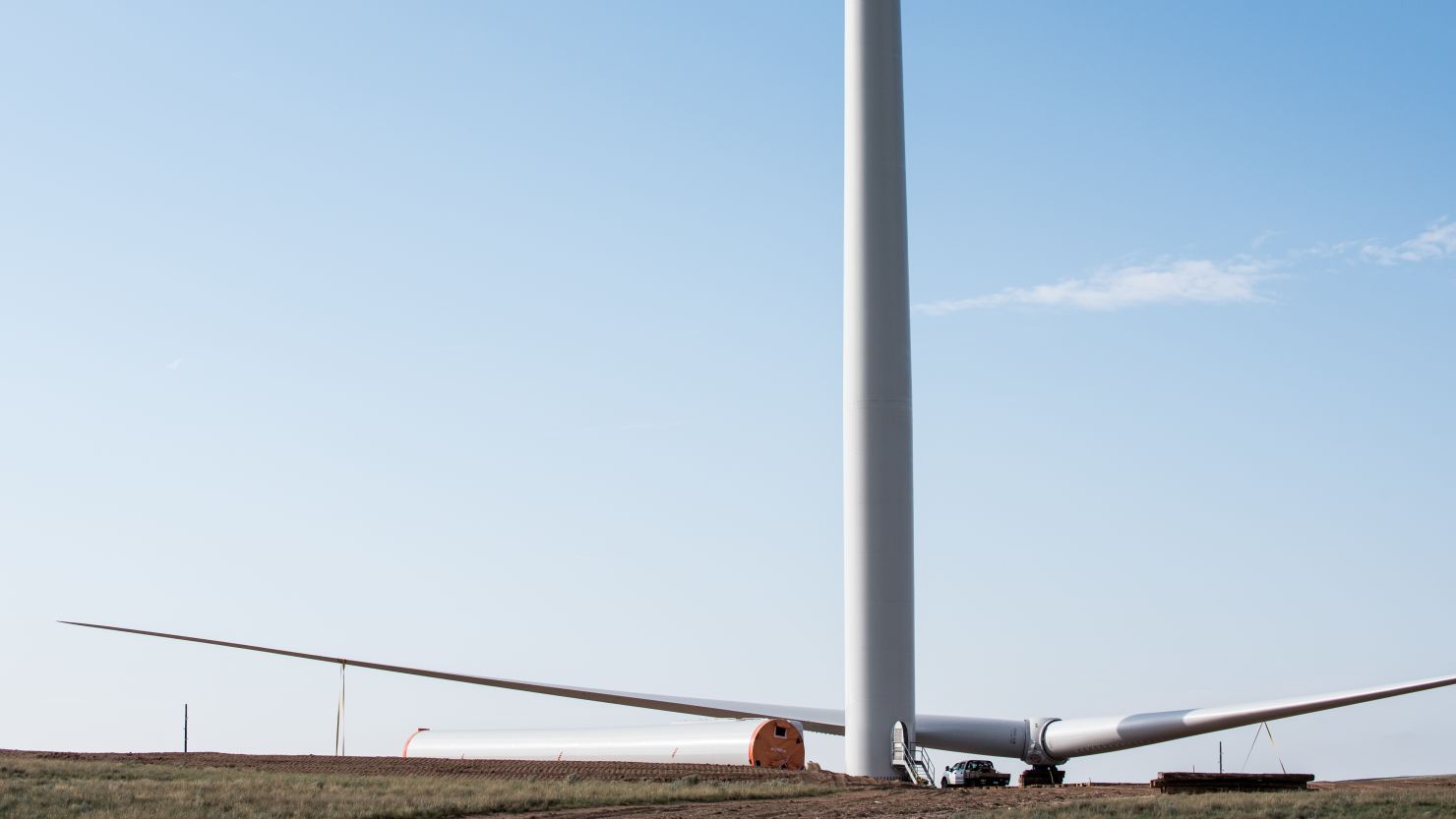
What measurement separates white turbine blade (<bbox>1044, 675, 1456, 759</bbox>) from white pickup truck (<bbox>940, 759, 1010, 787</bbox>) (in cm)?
664

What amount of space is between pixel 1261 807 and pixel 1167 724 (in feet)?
53.0

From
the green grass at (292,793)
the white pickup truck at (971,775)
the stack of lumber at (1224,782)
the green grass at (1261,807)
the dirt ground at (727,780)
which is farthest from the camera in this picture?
the white pickup truck at (971,775)

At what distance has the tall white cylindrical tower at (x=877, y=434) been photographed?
4225 cm

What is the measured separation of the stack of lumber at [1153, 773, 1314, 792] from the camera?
34.9 m

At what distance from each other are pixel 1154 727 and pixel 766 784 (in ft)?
48.4

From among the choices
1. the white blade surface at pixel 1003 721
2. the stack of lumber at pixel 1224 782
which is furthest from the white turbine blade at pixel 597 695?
the stack of lumber at pixel 1224 782

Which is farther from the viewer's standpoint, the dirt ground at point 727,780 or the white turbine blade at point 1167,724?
the white turbine blade at point 1167,724

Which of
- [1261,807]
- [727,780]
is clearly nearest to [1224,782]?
[1261,807]

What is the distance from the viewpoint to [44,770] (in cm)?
3934

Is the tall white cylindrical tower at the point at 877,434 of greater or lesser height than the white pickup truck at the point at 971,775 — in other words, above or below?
above

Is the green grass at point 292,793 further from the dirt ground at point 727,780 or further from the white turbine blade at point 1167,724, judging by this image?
the white turbine blade at point 1167,724

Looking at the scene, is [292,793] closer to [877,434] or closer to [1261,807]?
[877,434]

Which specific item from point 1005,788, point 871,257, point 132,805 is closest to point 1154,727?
point 1005,788

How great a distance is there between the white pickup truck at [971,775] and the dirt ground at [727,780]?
83.3 inches
